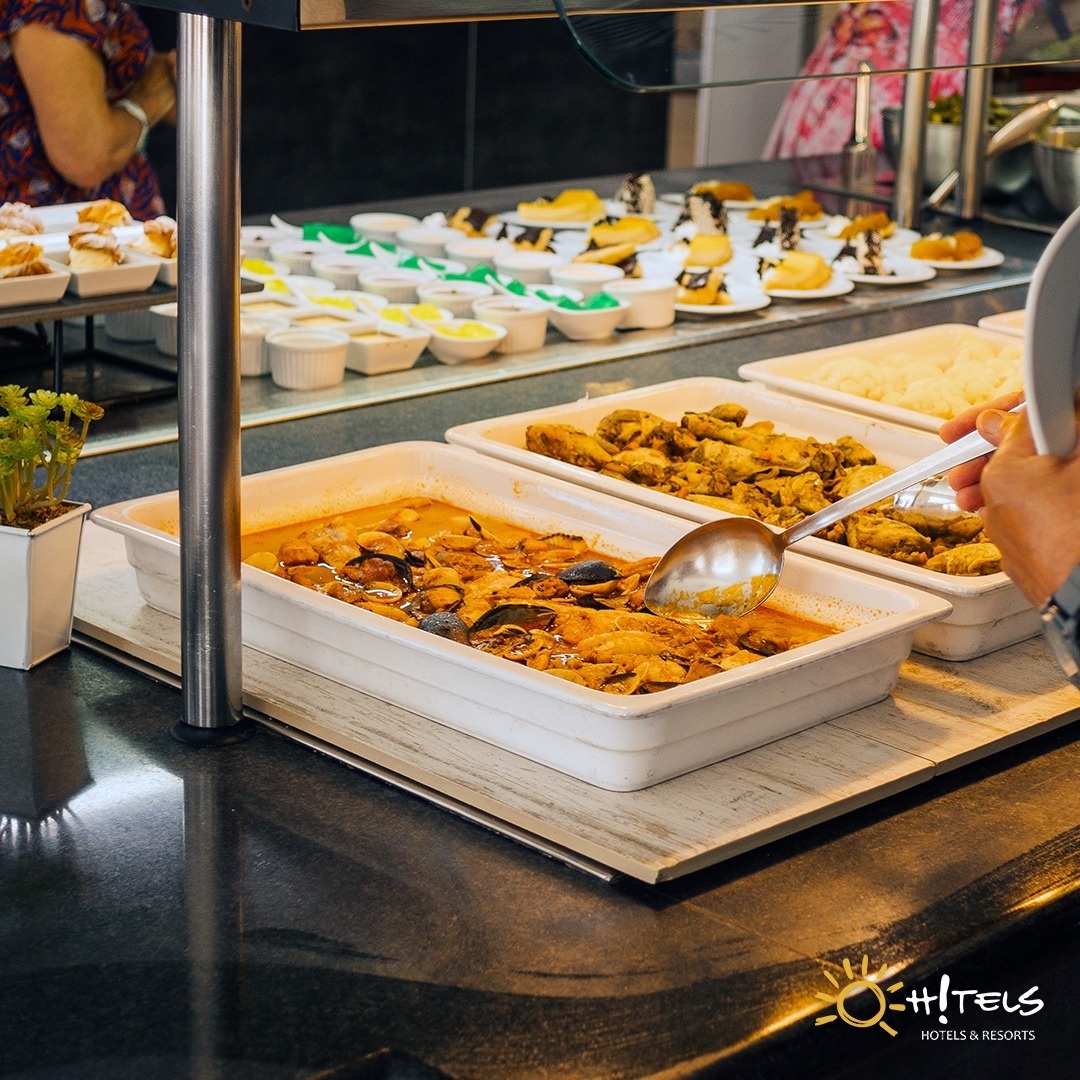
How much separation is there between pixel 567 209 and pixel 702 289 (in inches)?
17.4

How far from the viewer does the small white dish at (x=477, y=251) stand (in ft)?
7.42

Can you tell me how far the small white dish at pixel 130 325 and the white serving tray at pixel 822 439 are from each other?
0.56m

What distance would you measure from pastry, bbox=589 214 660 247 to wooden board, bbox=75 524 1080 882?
4.24 feet

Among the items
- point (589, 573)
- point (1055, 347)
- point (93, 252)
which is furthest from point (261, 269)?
point (1055, 347)

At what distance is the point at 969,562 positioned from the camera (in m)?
1.18

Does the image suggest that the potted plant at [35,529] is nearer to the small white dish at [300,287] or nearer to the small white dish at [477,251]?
the small white dish at [300,287]

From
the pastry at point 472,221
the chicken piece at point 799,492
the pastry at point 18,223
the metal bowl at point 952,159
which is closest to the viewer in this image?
Result: the chicken piece at point 799,492

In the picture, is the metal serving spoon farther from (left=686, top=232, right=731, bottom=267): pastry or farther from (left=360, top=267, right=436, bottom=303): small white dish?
(left=686, top=232, right=731, bottom=267): pastry

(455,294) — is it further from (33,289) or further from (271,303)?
(33,289)

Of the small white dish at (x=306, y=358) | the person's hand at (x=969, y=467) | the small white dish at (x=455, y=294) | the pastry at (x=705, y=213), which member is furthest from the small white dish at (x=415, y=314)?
the person's hand at (x=969, y=467)

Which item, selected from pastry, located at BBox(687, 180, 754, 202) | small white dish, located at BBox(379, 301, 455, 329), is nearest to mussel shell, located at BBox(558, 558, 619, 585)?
small white dish, located at BBox(379, 301, 455, 329)

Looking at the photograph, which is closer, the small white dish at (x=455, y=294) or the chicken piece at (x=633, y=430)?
the chicken piece at (x=633, y=430)

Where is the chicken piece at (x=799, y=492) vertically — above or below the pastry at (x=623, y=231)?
below

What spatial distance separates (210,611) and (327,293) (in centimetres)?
110
